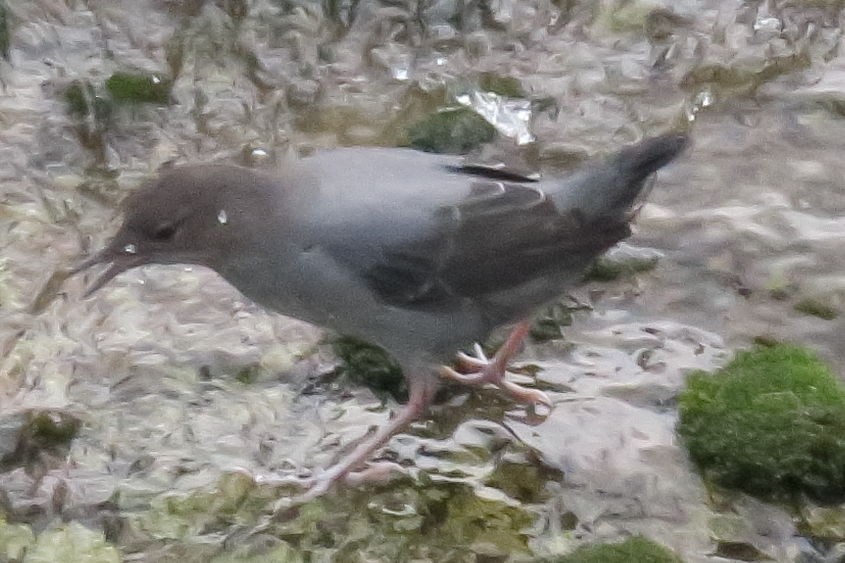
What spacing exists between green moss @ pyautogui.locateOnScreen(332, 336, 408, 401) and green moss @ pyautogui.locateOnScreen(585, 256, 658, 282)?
2.40 feet

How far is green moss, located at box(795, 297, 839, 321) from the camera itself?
3.17 m

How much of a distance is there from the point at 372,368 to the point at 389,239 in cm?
54

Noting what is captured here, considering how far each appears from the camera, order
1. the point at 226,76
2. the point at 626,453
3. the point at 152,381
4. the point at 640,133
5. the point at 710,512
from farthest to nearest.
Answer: the point at 226,76 → the point at 640,133 → the point at 152,381 → the point at 626,453 → the point at 710,512

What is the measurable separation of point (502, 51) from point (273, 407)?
7.11ft

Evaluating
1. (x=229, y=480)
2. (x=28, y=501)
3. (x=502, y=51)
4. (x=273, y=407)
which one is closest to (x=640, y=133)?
(x=502, y=51)

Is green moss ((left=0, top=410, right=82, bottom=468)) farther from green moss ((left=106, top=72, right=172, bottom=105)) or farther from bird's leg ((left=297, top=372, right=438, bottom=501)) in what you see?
green moss ((left=106, top=72, right=172, bottom=105))

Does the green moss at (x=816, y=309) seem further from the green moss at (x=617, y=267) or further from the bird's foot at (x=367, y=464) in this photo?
the bird's foot at (x=367, y=464)

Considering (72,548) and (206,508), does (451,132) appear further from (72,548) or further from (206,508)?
(72,548)

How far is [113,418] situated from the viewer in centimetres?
292

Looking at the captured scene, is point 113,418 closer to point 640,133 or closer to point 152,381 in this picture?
point 152,381

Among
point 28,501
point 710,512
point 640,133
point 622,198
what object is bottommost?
point 28,501

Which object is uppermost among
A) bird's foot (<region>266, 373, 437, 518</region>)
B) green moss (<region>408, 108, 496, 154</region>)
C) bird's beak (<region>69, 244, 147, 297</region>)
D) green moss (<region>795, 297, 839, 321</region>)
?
bird's beak (<region>69, 244, 147, 297</region>)

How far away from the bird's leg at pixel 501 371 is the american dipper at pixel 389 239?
267 mm

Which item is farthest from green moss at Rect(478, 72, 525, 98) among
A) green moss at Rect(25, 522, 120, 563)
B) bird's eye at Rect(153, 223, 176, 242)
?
green moss at Rect(25, 522, 120, 563)
